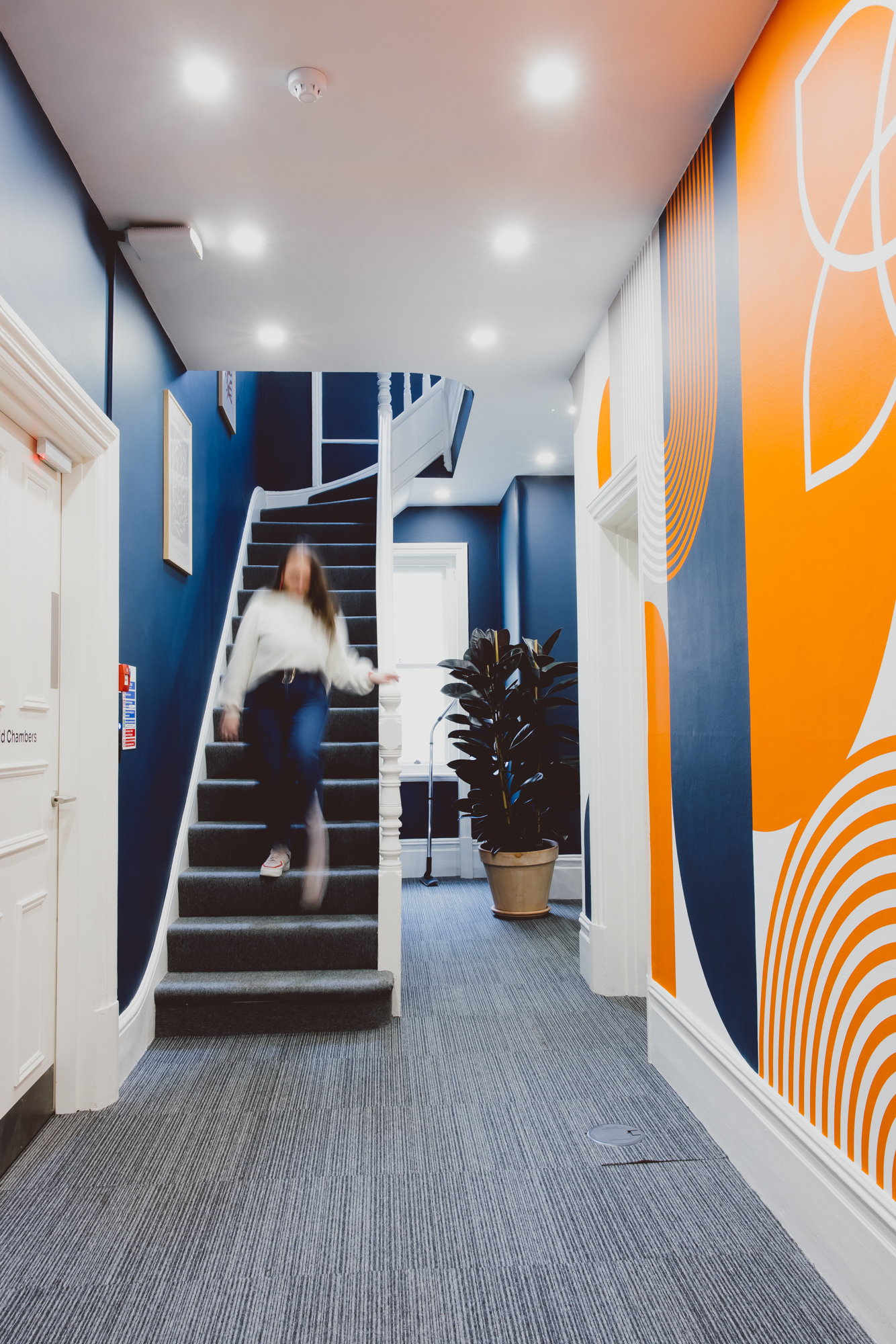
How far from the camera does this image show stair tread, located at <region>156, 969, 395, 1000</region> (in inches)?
112

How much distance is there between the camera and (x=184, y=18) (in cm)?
183

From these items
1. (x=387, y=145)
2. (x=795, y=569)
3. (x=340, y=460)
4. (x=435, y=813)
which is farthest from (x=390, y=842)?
(x=340, y=460)

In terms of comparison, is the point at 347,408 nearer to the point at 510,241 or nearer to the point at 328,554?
the point at 328,554

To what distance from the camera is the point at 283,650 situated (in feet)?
11.0

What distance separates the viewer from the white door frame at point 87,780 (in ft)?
7.55

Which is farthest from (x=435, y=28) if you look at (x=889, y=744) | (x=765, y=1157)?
(x=765, y=1157)

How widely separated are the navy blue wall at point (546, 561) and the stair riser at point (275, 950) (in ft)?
7.25

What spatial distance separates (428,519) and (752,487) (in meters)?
4.13

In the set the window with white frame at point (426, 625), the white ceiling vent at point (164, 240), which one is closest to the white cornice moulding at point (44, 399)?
the white ceiling vent at point (164, 240)

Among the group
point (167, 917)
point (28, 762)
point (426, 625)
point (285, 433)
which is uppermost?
point (285, 433)

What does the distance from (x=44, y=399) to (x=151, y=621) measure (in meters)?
1.02

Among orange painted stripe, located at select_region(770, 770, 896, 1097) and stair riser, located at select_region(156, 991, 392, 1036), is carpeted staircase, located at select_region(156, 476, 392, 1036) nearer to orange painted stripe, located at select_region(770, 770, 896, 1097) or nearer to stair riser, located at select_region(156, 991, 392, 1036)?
stair riser, located at select_region(156, 991, 392, 1036)

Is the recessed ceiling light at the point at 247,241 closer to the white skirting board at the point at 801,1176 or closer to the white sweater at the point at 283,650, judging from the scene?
the white sweater at the point at 283,650

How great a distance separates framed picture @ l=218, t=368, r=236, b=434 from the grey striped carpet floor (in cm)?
301
